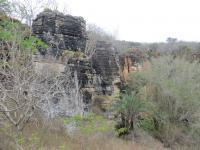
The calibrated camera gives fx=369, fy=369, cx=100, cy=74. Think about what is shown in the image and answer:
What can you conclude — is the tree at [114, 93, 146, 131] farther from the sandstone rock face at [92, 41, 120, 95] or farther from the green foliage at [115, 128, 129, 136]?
the sandstone rock face at [92, 41, 120, 95]

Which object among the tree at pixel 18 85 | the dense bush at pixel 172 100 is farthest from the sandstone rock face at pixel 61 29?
the tree at pixel 18 85

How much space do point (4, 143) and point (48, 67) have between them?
4157mm

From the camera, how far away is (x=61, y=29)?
1747 centimetres

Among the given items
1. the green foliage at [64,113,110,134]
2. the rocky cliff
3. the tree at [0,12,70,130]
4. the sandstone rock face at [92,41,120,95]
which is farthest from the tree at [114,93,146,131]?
the tree at [0,12,70,130]

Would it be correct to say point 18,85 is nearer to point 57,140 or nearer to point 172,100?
point 57,140

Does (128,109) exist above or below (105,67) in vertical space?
below

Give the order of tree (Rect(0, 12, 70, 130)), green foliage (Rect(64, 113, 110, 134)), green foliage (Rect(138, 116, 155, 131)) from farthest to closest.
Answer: green foliage (Rect(138, 116, 155, 131))
green foliage (Rect(64, 113, 110, 134))
tree (Rect(0, 12, 70, 130))

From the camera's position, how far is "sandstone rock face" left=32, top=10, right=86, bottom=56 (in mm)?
17094

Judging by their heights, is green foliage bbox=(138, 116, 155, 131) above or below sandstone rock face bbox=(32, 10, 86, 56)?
below

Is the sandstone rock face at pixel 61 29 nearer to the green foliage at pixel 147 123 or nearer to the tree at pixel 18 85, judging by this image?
the green foliage at pixel 147 123

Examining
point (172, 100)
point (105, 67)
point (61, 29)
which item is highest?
point (61, 29)

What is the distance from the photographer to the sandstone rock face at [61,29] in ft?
56.1

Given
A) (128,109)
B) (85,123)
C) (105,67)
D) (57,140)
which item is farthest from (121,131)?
(57,140)

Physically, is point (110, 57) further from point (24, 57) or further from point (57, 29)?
point (24, 57)
